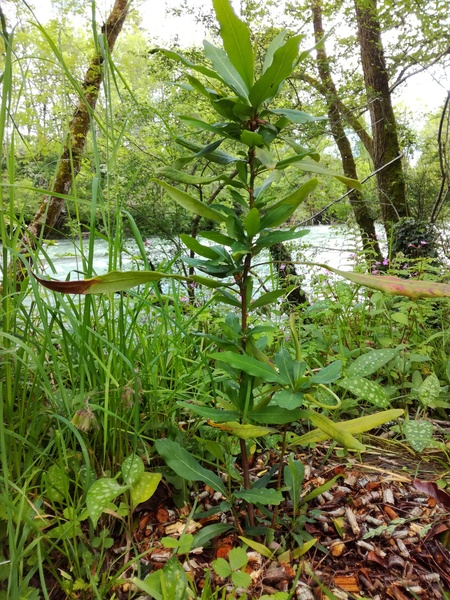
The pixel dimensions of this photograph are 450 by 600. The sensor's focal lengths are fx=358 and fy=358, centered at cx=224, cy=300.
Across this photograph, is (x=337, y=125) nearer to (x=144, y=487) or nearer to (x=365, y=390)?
Result: (x=365, y=390)

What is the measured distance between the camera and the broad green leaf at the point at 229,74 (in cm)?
59

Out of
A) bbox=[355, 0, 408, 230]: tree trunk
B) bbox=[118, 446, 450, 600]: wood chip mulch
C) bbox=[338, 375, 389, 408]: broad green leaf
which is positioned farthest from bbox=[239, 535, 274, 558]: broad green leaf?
bbox=[355, 0, 408, 230]: tree trunk

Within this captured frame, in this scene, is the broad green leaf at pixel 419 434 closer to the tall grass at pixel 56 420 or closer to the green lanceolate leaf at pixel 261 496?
the green lanceolate leaf at pixel 261 496

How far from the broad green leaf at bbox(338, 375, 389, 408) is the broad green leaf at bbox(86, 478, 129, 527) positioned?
0.57 meters

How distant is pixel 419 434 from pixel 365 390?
15cm

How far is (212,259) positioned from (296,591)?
1.95 ft

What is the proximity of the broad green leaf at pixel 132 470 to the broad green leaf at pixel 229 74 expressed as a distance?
675 mm

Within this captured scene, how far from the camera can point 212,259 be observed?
635 mm

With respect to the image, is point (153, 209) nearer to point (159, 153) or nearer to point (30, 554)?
point (159, 153)

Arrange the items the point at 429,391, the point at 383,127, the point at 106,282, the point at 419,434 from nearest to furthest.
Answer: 1. the point at 106,282
2. the point at 419,434
3. the point at 429,391
4. the point at 383,127

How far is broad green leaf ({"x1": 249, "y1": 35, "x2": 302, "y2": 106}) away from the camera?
54 cm

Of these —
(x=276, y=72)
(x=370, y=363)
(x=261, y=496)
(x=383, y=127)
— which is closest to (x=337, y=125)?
(x=383, y=127)

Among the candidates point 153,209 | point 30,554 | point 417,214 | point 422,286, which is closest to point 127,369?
point 30,554

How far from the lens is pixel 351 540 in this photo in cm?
71
